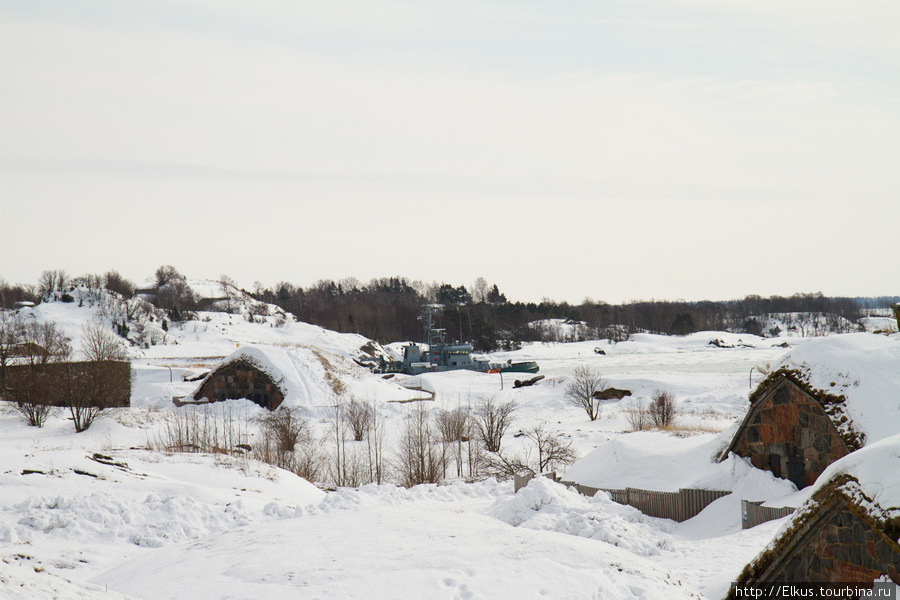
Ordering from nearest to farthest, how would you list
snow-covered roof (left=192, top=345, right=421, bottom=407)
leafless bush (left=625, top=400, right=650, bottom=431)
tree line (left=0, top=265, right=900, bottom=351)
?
leafless bush (left=625, top=400, right=650, bottom=431), snow-covered roof (left=192, top=345, right=421, bottom=407), tree line (left=0, top=265, right=900, bottom=351)

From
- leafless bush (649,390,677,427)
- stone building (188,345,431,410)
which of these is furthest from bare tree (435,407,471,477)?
leafless bush (649,390,677,427)

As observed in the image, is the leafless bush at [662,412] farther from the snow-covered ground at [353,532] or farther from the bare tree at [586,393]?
the snow-covered ground at [353,532]

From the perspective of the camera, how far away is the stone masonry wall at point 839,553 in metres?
6.15

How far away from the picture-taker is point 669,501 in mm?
14094

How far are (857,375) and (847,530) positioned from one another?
7617mm

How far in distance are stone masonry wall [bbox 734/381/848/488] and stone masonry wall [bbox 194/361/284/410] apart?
26.5 metres

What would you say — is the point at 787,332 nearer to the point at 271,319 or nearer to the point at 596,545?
the point at 271,319

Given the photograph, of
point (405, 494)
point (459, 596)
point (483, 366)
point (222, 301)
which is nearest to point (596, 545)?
point (459, 596)

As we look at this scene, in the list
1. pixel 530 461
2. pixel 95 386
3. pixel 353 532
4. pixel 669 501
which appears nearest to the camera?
pixel 353 532

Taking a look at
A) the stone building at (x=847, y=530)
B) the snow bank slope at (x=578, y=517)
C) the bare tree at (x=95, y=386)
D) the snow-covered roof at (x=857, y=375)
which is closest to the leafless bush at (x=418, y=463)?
the snow bank slope at (x=578, y=517)

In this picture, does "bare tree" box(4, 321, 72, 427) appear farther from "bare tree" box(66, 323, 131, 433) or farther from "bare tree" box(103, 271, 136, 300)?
"bare tree" box(103, 271, 136, 300)

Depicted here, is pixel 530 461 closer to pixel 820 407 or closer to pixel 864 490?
pixel 820 407

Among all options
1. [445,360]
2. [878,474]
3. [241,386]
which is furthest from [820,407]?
[445,360]

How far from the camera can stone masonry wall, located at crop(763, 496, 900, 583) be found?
20.2ft
